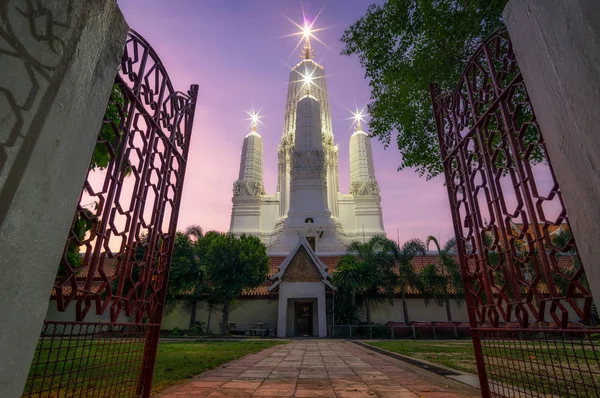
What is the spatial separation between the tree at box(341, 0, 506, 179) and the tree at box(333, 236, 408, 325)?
10495 mm

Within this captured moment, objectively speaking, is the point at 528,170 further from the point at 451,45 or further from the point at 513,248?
the point at 451,45

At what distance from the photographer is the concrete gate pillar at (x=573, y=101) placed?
1576mm

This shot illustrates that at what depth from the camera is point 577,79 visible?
1.67 m

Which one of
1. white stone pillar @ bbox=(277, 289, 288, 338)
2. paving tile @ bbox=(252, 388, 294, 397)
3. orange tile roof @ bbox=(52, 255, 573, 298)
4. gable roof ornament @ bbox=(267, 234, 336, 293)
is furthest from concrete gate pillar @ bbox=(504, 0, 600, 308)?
orange tile roof @ bbox=(52, 255, 573, 298)

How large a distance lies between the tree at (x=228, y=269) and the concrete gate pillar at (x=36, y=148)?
17.3 metres

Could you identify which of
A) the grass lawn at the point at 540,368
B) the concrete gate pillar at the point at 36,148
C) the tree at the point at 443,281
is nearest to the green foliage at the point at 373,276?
the tree at the point at 443,281

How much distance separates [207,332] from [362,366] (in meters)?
15.5

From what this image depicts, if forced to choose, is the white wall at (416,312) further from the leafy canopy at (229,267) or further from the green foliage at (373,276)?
the leafy canopy at (229,267)

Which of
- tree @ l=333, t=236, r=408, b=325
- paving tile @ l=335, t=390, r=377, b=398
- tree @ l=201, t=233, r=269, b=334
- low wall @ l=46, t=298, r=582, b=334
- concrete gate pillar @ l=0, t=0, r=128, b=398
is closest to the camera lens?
concrete gate pillar @ l=0, t=0, r=128, b=398

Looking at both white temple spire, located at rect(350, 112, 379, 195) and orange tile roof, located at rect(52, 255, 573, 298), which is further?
white temple spire, located at rect(350, 112, 379, 195)

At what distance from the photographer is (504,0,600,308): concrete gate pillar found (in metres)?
1.58

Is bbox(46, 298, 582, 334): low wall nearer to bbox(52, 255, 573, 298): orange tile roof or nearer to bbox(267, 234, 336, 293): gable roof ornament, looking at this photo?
bbox(52, 255, 573, 298): orange tile roof

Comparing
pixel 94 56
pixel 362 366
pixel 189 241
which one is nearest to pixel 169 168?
pixel 94 56

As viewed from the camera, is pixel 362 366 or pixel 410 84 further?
pixel 410 84
